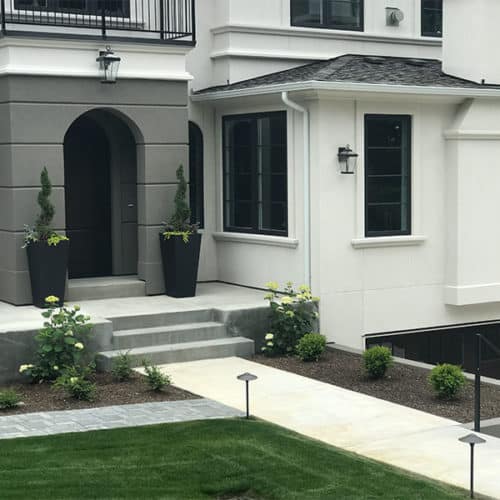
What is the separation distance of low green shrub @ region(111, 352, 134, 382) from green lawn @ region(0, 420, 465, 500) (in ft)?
6.90

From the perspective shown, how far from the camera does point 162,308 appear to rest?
47.9ft

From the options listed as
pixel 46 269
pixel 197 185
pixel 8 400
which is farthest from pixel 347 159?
pixel 8 400

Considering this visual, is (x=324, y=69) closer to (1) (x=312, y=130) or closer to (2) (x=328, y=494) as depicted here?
(1) (x=312, y=130)

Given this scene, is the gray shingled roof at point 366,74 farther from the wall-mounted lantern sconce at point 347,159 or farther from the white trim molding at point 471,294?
the white trim molding at point 471,294

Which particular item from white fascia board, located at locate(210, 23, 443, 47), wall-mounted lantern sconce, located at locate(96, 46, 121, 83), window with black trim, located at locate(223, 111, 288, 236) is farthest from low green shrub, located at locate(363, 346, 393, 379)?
white fascia board, located at locate(210, 23, 443, 47)

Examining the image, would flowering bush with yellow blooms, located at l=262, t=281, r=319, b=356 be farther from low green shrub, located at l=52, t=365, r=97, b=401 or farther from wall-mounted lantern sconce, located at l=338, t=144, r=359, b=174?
low green shrub, located at l=52, t=365, r=97, b=401

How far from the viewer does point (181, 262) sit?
50.5 feet

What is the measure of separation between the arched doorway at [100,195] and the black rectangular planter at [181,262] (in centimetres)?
150

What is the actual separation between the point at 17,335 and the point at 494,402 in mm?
5553

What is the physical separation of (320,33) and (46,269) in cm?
646

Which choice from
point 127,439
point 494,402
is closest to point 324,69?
point 494,402

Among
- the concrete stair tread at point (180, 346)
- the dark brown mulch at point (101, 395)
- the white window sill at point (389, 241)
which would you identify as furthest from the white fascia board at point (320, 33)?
the dark brown mulch at point (101, 395)

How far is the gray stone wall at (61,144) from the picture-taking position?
47.6 ft

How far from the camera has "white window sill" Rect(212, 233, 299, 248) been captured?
50.5 feet
